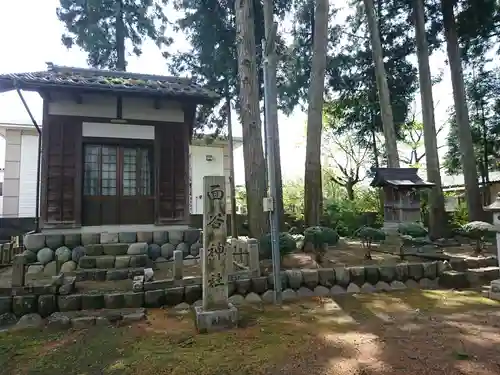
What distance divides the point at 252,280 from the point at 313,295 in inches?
50.3

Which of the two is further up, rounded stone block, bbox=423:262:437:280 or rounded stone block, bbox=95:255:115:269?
rounded stone block, bbox=95:255:115:269

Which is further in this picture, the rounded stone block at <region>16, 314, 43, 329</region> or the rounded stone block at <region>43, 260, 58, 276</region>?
the rounded stone block at <region>43, 260, 58, 276</region>

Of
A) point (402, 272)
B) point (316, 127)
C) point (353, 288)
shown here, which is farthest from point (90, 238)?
point (316, 127)

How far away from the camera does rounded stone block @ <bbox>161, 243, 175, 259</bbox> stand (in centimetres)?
861

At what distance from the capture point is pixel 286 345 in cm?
411

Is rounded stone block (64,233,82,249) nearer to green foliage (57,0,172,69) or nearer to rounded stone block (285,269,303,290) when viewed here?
rounded stone block (285,269,303,290)

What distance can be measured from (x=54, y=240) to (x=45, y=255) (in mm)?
382

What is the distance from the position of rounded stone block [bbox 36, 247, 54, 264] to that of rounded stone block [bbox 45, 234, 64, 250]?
0.43 ft

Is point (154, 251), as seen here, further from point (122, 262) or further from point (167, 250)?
point (122, 262)

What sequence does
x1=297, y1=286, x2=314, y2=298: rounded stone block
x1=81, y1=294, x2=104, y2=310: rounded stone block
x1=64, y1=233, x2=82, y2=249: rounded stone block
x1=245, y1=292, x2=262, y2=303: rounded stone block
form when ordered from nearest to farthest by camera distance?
x1=81, y1=294, x2=104, y2=310: rounded stone block
x1=245, y1=292, x2=262, y2=303: rounded stone block
x1=297, y1=286, x2=314, y2=298: rounded stone block
x1=64, y1=233, x2=82, y2=249: rounded stone block

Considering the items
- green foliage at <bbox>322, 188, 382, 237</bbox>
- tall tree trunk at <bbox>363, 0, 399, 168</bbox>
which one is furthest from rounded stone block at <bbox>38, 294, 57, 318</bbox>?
tall tree trunk at <bbox>363, 0, 399, 168</bbox>

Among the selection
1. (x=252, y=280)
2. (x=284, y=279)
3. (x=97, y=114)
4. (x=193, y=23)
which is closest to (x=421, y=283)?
(x=284, y=279)

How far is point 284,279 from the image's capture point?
262 inches

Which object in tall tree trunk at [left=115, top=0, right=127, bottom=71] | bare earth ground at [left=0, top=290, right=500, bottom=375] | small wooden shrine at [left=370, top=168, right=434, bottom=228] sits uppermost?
tall tree trunk at [left=115, top=0, right=127, bottom=71]
